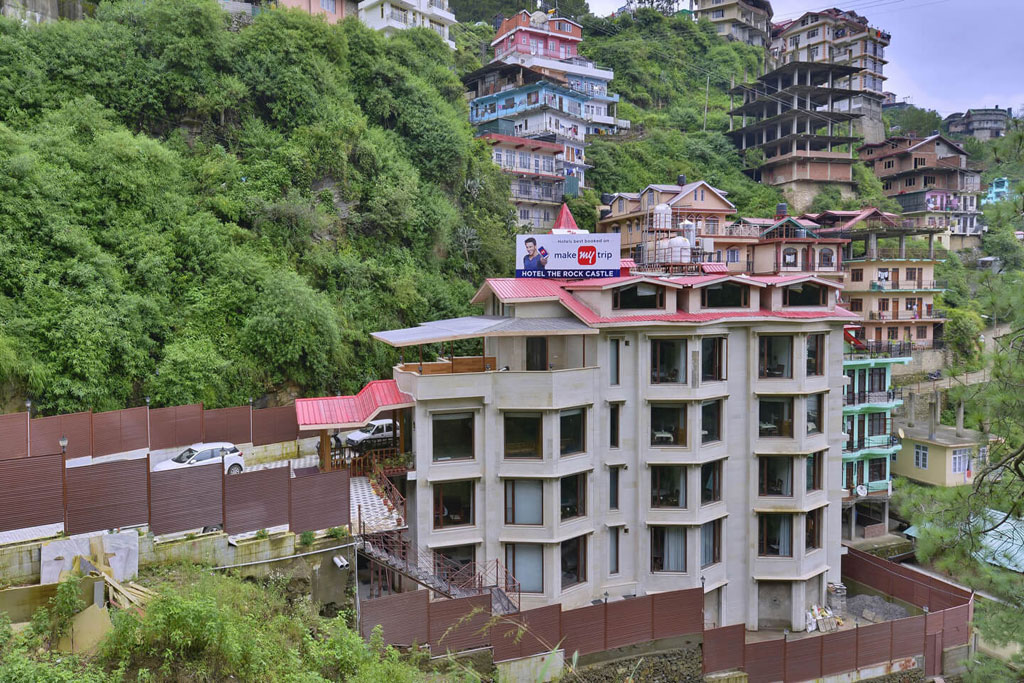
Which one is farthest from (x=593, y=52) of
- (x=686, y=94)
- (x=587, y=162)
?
→ (x=587, y=162)

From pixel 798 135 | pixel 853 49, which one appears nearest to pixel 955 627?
pixel 798 135

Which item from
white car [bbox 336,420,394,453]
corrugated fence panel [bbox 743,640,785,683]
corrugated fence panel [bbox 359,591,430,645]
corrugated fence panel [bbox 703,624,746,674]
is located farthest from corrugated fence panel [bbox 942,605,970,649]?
white car [bbox 336,420,394,453]

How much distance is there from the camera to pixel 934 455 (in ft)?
120

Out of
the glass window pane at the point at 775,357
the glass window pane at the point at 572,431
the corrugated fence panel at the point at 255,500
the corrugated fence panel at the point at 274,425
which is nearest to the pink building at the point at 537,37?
the glass window pane at the point at 775,357

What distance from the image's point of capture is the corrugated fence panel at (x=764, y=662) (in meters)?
20.6

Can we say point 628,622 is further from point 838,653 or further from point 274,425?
point 274,425

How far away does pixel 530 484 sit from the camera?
71.8 ft

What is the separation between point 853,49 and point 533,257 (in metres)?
85.3

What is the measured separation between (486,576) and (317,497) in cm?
680

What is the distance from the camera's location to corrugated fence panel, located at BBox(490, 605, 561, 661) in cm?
1750

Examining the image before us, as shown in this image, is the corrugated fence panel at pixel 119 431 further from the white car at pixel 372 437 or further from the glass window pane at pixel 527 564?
the glass window pane at pixel 527 564

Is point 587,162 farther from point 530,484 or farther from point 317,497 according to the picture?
point 317,497

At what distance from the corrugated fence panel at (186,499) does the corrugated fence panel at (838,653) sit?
62.5ft

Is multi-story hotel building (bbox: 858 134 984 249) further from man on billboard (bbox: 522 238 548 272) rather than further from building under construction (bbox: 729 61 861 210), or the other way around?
man on billboard (bbox: 522 238 548 272)
